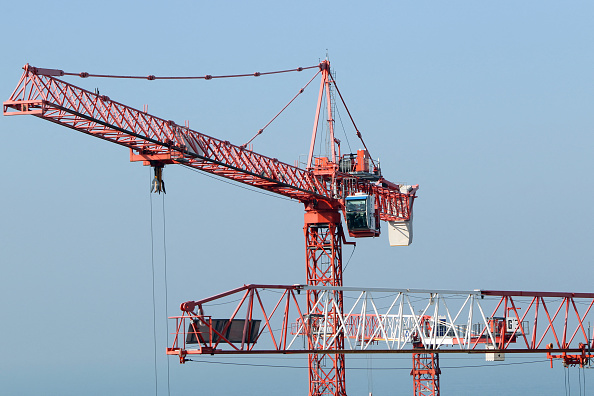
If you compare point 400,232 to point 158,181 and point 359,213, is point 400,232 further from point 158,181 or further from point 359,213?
point 158,181

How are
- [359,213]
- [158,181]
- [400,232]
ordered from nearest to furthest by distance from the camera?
[158,181] → [359,213] → [400,232]

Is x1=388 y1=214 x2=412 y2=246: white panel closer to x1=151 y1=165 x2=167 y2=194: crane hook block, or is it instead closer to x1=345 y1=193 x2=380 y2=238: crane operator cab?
x1=345 y1=193 x2=380 y2=238: crane operator cab

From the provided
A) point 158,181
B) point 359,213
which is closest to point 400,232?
point 359,213

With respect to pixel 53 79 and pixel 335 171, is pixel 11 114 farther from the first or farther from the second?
pixel 335 171

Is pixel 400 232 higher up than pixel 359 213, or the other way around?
pixel 359 213

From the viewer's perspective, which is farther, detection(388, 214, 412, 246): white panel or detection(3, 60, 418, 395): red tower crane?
detection(388, 214, 412, 246): white panel

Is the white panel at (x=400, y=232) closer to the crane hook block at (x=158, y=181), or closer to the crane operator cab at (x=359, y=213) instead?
the crane operator cab at (x=359, y=213)

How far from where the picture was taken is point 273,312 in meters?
65.9

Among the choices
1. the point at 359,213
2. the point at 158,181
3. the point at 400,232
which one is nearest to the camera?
the point at 158,181

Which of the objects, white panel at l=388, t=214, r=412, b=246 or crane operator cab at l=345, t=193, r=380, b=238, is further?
white panel at l=388, t=214, r=412, b=246

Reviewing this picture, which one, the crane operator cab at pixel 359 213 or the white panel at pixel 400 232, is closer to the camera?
the crane operator cab at pixel 359 213

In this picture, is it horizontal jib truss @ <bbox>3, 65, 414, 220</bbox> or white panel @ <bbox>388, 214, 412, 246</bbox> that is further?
white panel @ <bbox>388, 214, 412, 246</bbox>

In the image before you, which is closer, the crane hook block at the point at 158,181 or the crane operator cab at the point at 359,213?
the crane hook block at the point at 158,181

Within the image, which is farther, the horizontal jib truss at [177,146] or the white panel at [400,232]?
the white panel at [400,232]
